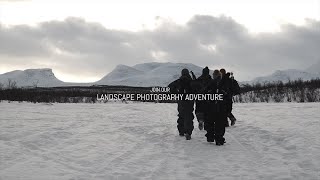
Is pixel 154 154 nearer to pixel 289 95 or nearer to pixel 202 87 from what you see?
pixel 202 87

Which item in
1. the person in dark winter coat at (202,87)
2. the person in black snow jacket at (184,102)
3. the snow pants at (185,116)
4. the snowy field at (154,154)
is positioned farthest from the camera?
the person in dark winter coat at (202,87)

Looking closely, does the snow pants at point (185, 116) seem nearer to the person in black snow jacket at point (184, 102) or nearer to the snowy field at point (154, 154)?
the person in black snow jacket at point (184, 102)

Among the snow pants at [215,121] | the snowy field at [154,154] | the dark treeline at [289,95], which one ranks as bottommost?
the snowy field at [154,154]

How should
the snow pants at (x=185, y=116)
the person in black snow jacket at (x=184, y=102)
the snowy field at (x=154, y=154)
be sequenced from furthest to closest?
the person in black snow jacket at (x=184, y=102), the snow pants at (x=185, y=116), the snowy field at (x=154, y=154)

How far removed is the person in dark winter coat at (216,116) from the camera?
33.3ft

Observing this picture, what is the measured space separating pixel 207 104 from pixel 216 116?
699 mm

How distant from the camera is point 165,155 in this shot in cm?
A: 858

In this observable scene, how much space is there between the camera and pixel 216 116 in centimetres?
1040

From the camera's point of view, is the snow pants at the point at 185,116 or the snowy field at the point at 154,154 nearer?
the snowy field at the point at 154,154

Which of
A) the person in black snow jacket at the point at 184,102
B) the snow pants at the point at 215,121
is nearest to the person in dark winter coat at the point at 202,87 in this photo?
the person in black snow jacket at the point at 184,102

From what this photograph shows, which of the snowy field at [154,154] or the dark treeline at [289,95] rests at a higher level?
the dark treeline at [289,95]

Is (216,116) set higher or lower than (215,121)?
higher

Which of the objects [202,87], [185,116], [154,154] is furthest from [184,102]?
[154,154]

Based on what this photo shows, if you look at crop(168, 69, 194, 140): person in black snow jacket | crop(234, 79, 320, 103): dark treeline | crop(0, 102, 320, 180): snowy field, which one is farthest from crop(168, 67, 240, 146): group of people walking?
crop(234, 79, 320, 103): dark treeline
